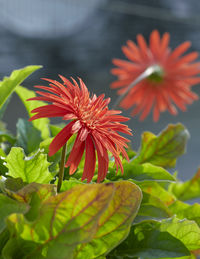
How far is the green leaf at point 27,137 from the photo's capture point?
36cm

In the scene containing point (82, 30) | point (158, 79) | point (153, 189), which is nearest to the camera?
point (153, 189)

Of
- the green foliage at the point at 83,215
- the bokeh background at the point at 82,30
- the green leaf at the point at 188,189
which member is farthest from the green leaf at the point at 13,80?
the bokeh background at the point at 82,30

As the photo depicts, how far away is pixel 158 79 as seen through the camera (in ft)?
2.30

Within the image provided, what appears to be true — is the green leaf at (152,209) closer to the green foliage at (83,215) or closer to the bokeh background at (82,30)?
the green foliage at (83,215)

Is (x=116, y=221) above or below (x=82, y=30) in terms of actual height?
below

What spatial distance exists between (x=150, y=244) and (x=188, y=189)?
0.72 feet

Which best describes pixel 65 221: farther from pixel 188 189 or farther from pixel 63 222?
pixel 188 189

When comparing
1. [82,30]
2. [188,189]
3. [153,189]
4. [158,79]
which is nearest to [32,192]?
[153,189]

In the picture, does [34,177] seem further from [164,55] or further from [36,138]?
[164,55]

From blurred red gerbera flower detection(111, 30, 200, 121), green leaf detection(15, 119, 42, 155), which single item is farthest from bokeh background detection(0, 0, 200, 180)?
green leaf detection(15, 119, 42, 155)

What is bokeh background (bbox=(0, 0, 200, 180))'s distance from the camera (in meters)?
3.92

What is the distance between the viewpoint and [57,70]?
3.95 metres

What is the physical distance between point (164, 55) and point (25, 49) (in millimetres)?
3342

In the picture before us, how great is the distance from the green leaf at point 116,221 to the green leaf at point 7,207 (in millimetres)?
47
